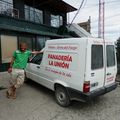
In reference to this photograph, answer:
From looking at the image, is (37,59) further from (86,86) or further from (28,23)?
(28,23)

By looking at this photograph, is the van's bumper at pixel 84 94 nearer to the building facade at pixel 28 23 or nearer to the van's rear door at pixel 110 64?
the van's rear door at pixel 110 64

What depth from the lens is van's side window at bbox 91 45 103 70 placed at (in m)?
4.49

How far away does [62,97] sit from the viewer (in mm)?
5156

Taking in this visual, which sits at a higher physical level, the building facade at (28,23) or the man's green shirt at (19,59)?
the building facade at (28,23)

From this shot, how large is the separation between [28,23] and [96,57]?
30.7 feet

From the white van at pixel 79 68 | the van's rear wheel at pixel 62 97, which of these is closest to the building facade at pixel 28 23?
the white van at pixel 79 68

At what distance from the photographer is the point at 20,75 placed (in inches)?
227

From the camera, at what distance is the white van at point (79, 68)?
4348 millimetres

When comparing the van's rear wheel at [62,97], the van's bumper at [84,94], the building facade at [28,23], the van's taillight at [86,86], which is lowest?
the van's rear wheel at [62,97]

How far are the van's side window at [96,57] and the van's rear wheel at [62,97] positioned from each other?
4.12 ft

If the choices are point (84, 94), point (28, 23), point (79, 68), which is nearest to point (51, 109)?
point (84, 94)

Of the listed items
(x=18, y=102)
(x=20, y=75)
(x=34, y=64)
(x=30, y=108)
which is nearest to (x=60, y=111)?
(x=30, y=108)

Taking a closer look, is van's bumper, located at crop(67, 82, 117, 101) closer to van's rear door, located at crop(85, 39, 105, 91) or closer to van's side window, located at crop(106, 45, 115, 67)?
van's rear door, located at crop(85, 39, 105, 91)

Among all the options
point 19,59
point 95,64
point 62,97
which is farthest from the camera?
point 19,59
